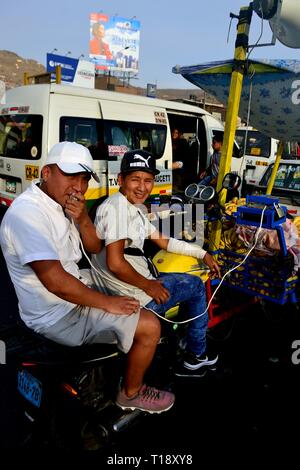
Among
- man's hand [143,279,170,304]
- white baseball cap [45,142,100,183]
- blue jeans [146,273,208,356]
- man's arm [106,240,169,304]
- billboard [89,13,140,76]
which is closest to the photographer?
→ white baseball cap [45,142,100,183]

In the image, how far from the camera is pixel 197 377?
2.67 m

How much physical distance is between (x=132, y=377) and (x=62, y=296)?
648 mm

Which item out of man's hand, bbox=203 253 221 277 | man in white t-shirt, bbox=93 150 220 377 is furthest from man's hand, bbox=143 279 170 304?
man's hand, bbox=203 253 221 277

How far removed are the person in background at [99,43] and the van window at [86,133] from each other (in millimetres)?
28260

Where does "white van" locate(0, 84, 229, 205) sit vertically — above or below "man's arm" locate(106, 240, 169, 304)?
above

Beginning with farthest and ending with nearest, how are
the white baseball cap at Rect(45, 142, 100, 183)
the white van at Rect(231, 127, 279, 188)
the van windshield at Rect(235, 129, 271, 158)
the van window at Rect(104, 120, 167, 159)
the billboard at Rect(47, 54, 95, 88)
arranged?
the billboard at Rect(47, 54, 95, 88)
the van windshield at Rect(235, 129, 271, 158)
the white van at Rect(231, 127, 279, 188)
the van window at Rect(104, 120, 167, 159)
the white baseball cap at Rect(45, 142, 100, 183)

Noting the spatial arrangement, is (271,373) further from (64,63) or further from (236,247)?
(64,63)

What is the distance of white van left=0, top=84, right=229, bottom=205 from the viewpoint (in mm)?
5297

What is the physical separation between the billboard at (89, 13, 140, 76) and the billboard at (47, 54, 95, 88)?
Answer: 50.6ft

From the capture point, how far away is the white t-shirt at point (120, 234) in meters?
2.17

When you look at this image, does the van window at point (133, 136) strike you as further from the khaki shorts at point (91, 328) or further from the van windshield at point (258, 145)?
the khaki shorts at point (91, 328)

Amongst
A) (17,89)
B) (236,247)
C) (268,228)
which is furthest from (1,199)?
(268,228)

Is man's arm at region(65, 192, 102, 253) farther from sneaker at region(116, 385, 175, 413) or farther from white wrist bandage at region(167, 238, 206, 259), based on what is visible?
sneaker at region(116, 385, 175, 413)

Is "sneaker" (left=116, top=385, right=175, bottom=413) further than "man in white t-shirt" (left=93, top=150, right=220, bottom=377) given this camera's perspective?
No
